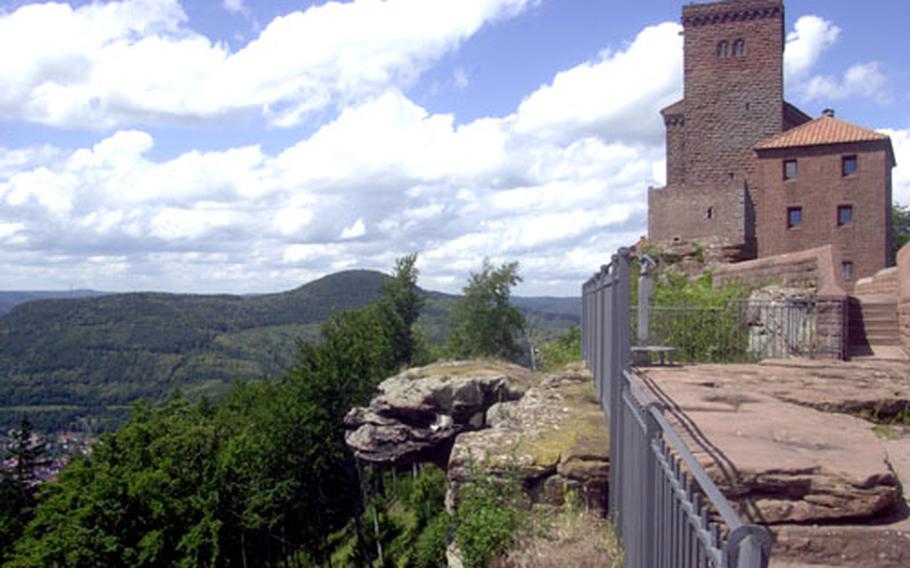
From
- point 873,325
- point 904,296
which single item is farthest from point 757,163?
point 904,296

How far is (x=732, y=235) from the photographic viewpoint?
30781 mm

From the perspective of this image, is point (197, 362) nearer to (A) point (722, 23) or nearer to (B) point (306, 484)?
(B) point (306, 484)

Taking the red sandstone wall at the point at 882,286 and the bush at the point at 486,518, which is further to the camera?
the red sandstone wall at the point at 882,286

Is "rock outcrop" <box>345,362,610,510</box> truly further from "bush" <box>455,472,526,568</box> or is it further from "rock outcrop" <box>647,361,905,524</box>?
"rock outcrop" <box>647,361,905,524</box>

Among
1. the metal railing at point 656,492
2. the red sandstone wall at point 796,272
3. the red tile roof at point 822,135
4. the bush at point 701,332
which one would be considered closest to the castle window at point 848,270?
the red tile roof at point 822,135

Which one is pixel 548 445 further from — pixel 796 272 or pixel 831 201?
pixel 831 201

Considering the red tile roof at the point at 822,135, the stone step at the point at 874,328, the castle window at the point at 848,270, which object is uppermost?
the red tile roof at the point at 822,135

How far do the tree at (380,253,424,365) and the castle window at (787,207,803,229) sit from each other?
2943 cm

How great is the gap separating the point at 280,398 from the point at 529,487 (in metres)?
34.6

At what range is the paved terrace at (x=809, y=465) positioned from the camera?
363cm

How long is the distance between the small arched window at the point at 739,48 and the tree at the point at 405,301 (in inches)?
1133

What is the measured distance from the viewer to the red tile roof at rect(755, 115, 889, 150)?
28.6 meters

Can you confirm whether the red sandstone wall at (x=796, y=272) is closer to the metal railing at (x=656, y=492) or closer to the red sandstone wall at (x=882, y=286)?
the red sandstone wall at (x=882, y=286)

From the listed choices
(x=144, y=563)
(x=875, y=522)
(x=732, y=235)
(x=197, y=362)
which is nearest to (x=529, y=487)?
(x=875, y=522)
